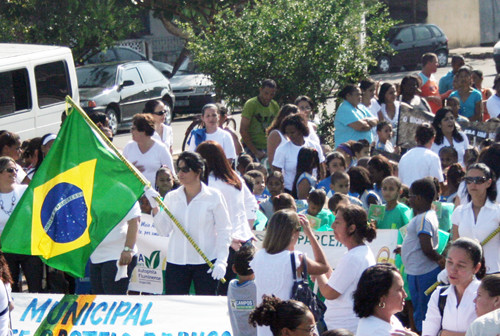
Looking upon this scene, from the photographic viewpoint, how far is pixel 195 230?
7391 millimetres

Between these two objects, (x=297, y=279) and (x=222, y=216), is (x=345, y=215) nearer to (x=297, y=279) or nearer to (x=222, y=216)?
(x=297, y=279)

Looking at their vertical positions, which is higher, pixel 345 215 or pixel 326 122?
pixel 345 215

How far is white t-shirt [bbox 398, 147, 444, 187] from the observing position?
9445 mm

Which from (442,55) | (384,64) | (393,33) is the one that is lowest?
(384,64)

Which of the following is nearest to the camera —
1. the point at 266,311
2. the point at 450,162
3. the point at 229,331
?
the point at 266,311

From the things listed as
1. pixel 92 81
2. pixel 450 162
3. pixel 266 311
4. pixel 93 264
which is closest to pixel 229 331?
pixel 93 264

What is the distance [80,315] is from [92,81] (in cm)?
1389

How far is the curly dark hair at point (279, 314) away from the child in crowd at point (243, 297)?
53.4 inches

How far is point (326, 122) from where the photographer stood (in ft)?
48.4

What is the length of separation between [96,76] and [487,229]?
14.7 m

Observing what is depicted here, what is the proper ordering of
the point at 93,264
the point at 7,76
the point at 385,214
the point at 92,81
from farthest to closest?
the point at 92,81
the point at 7,76
the point at 385,214
the point at 93,264

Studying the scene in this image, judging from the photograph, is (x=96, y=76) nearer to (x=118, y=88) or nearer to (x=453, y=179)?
(x=118, y=88)

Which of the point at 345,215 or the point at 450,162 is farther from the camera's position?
the point at 450,162

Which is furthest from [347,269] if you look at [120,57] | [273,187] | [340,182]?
[120,57]
